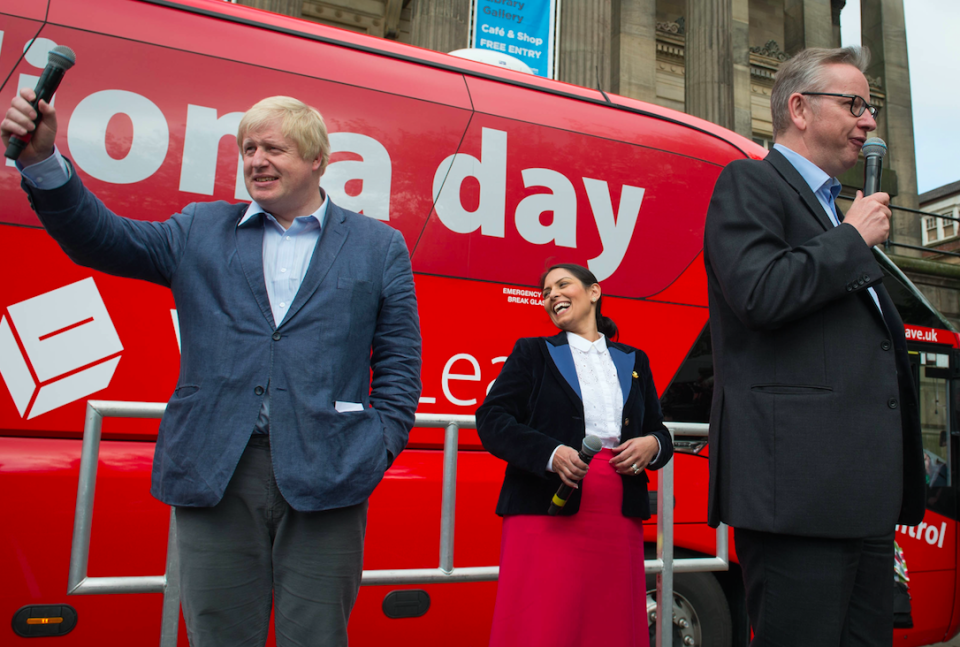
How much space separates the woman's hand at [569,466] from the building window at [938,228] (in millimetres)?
27109

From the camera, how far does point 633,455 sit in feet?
7.83

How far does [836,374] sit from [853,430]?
0.13 metres

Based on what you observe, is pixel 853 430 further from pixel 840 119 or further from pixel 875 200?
pixel 840 119

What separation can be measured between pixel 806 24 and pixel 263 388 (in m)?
25.4

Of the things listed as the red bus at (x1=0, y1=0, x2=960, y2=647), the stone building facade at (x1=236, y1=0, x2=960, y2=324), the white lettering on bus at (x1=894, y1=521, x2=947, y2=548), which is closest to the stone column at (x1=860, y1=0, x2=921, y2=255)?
the stone building facade at (x1=236, y1=0, x2=960, y2=324)

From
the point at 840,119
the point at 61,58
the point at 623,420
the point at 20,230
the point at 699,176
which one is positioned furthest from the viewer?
the point at 699,176

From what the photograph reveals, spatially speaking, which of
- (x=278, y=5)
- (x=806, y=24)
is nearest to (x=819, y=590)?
(x=278, y=5)

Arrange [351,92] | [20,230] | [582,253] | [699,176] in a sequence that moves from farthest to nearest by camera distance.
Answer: [699,176] < [582,253] < [351,92] < [20,230]

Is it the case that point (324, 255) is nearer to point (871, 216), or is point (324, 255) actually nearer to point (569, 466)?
point (569, 466)

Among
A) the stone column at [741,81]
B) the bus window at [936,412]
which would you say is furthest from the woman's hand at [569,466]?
the stone column at [741,81]

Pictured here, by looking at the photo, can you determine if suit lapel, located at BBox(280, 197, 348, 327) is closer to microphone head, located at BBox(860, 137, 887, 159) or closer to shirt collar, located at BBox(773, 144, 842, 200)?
shirt collar, located at BBox(773, 144, 842, 200)

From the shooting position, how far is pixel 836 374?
1.64m

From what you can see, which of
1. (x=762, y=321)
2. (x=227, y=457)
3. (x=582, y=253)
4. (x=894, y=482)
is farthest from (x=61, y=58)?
(x=582, y=253)

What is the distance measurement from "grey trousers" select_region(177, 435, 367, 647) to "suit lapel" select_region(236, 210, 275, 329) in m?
0.33
